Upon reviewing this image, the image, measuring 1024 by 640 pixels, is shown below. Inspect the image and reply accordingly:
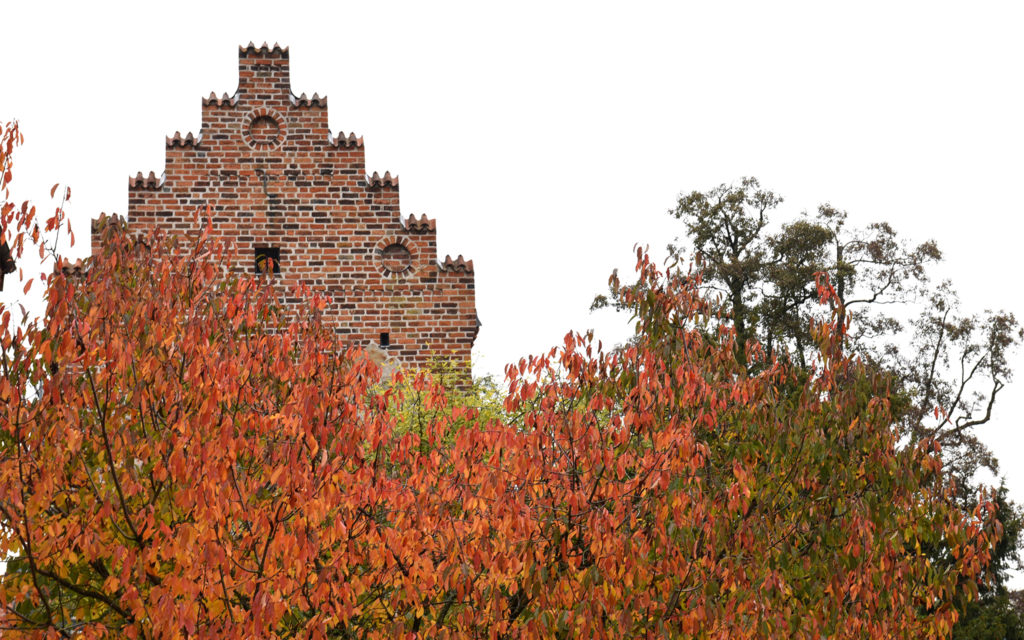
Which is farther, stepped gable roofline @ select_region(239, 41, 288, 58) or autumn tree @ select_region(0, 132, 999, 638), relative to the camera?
stepped gable roofline @ select_region(239, 41, 288, 58)

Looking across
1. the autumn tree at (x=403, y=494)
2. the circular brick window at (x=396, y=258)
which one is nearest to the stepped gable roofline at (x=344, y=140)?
the circular brick window at (x=396, y=258)

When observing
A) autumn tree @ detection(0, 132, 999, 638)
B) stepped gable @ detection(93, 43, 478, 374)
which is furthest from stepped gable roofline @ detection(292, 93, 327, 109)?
autumn tree @ detection(0, 132, 999, 638)

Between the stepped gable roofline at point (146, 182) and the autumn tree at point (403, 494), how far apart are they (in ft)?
43.8

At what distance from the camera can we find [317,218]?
22.6 metres

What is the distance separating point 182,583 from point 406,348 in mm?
14674

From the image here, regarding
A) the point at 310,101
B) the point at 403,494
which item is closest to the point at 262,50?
the point at 310,101

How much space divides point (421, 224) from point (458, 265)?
98 centimetres

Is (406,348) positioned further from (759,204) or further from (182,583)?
(182,583)

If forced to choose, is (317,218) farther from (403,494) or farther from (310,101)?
(403,494)

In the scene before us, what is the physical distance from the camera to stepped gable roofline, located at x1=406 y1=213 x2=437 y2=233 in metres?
22.6

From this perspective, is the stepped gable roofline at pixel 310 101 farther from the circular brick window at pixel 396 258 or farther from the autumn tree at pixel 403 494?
the autumn tree at pixel 403 494

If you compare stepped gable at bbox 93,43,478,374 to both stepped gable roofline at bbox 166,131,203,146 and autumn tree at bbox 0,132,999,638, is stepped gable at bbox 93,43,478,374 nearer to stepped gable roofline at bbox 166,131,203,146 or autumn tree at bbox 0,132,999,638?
stepped gable roofline at bbox 166,131,203,146

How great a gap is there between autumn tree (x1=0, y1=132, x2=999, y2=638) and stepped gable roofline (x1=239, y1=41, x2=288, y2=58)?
1459cm

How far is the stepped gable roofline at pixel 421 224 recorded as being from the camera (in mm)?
22578
